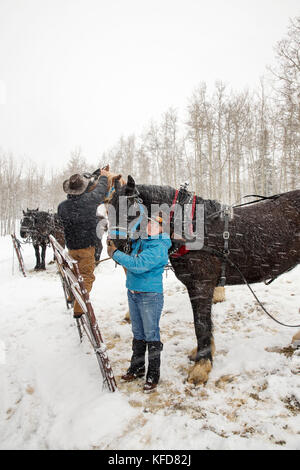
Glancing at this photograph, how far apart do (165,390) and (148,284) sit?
1.06m

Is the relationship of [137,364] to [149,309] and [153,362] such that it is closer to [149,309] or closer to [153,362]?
[153,362]

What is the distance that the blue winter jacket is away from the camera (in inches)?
84.3

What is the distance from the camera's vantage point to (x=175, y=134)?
2383cm

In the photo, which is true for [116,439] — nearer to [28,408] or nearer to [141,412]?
[141,412]

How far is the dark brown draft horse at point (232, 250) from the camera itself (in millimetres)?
2533

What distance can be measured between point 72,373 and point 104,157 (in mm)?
36912

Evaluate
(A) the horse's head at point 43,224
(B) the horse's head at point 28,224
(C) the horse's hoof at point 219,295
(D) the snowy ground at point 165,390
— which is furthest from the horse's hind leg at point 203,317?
(B) the horse's head at point 28,224

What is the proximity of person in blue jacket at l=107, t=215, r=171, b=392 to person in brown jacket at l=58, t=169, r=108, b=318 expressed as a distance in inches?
52.3

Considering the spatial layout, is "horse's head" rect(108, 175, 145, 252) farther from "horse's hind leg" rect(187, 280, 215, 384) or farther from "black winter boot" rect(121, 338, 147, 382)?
"black winter boot" rect(121, 338, 147, 382)

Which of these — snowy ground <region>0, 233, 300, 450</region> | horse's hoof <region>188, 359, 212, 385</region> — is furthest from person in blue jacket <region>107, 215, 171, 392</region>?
horse's hoof <region>188, 359, 212, 385</region>

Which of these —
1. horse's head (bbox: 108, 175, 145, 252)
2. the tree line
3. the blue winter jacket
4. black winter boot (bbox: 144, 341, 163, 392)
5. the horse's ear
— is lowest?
black winter boot (bbox: 144, 341, 163, 392)

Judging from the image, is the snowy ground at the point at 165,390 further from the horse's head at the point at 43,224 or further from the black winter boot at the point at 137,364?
the horse's head at the point at 43,224

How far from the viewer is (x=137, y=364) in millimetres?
2488

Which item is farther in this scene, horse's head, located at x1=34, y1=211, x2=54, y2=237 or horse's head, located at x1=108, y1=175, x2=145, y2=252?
horse's head, located at x1=34, y1=211, x2=54, y2=237
